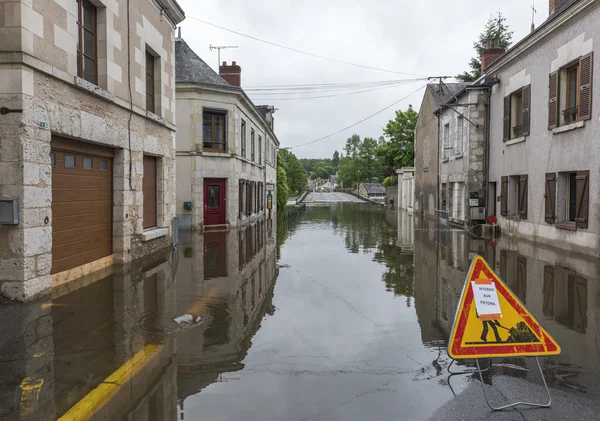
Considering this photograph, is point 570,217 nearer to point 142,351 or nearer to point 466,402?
point 466,402

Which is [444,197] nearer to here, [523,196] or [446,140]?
[446,140]

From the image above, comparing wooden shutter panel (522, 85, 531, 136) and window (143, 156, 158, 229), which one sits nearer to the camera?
window (143, 156, 158, 229)

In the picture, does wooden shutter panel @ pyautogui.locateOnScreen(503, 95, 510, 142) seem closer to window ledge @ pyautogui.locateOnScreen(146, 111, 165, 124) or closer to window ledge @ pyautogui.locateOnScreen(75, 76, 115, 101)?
window ledge @ pyautogui.locateOnScreen(146, 111, 165, 124)

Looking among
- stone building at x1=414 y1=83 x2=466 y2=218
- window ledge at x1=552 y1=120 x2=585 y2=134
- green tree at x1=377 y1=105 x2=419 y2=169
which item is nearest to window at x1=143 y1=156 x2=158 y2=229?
window ledge at x1=552 y1=120 x2=585 y2=134

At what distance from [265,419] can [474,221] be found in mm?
18147

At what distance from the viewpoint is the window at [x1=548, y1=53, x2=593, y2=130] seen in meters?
12.5

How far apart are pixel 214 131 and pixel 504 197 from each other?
471 inches

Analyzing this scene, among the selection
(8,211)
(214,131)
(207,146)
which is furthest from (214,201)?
(8,211)

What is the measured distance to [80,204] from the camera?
29.3ft

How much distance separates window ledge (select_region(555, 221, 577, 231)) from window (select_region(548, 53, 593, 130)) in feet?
9.19

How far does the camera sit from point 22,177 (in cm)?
672

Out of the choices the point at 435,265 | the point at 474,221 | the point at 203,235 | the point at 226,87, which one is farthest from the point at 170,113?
the point at 474,221

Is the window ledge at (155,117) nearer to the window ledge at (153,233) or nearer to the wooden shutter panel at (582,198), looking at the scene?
the window ledge at (153,233)

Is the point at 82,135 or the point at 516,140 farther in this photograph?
the point at 516,140
